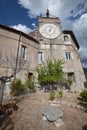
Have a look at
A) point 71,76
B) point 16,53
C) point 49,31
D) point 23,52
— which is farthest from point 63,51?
point 16,53

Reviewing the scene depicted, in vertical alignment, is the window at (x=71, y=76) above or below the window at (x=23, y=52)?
below

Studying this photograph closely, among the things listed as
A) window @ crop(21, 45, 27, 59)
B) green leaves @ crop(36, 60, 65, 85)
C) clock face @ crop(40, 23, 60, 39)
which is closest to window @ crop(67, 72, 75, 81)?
green leaves @ crop(36, 60, 65, 85)

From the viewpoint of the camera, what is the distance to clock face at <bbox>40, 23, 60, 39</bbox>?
20.6 metres

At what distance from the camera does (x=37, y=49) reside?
19.5m

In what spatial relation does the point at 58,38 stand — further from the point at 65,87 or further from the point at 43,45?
the point at 65,87

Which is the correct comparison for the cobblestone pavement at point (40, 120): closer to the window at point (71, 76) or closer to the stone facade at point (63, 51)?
the window at point (71, 76)

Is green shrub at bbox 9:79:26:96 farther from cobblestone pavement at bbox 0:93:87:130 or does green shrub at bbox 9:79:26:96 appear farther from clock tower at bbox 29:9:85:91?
clock tower at bbox 29:9:85:91

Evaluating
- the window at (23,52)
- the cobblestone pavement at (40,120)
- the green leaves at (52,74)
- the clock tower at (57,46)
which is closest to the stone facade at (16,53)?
the window at (23,52)

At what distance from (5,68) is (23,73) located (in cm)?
269

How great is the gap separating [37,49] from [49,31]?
166 inches

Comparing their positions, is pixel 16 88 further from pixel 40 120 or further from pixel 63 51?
pixel 63 51

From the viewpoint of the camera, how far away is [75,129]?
627 cm

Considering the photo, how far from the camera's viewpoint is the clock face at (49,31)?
2057 cm

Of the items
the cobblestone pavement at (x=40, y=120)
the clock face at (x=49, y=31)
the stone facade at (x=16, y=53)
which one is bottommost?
the cobblestone pavement at (x=40, y=120)
